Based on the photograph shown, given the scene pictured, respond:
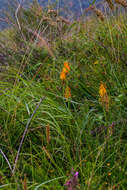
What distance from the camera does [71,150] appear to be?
128 centimetres

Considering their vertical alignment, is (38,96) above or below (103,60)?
below

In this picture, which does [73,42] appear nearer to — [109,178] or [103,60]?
[103,60]

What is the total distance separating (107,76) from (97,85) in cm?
→ 9

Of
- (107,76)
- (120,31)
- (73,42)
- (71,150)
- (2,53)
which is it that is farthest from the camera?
(2,53)

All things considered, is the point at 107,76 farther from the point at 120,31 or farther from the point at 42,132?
the point at 42,132

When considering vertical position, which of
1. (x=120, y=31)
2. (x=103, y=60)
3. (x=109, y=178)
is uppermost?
(x=120, y=31)

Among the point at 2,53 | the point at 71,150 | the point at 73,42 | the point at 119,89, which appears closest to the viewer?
the point at 71,150

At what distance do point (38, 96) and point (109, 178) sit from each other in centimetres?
70

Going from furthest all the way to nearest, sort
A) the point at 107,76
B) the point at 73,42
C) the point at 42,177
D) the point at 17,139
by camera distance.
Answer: the point at 73,42 → the point at 107,76 → the point at 17,139 → the point at 42,177

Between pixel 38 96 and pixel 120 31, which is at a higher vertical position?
pixel 120 31

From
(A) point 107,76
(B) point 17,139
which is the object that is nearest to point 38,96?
(B) point 17,139

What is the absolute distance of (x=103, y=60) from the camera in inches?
71.2

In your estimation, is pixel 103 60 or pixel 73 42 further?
pixel 73 42

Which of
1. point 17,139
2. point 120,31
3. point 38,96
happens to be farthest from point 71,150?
point 120,31
